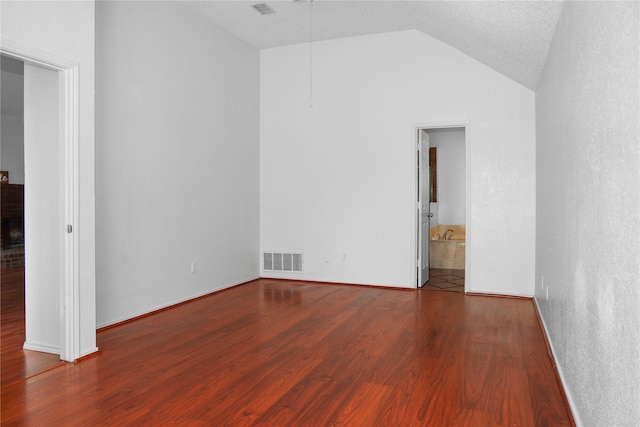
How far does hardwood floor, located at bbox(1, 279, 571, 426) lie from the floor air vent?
171cm

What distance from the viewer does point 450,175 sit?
26.7 ft

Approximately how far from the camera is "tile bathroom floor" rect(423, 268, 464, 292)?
5868 mm

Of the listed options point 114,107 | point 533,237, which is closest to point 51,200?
point 114,107

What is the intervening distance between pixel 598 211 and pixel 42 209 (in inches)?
136

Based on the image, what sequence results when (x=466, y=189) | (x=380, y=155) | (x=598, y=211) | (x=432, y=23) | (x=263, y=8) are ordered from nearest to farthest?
(x=598, y=211) < (x=432, y=23) < (x=263, y=8) < (x=466, y=189) < (x=380, y=155)

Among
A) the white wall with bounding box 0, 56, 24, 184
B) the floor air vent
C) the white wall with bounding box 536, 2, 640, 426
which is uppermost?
the white wall with bounding box 0, 56, 24, 184

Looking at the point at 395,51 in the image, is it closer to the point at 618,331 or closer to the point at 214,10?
the point at 214,10

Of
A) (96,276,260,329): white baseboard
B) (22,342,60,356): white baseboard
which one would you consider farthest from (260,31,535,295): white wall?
(22,342,60,356): white baseboard

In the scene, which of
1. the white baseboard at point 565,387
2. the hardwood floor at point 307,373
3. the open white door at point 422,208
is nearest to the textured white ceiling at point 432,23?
the open white door at point 422,208

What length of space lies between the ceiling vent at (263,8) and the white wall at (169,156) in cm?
68

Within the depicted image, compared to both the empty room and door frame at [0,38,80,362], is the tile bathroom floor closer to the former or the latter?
the empty room

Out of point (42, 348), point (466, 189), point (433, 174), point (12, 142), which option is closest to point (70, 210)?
point (42, 348)

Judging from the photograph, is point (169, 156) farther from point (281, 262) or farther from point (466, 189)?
point (466, 189)

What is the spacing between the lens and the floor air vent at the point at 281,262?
6.34m
